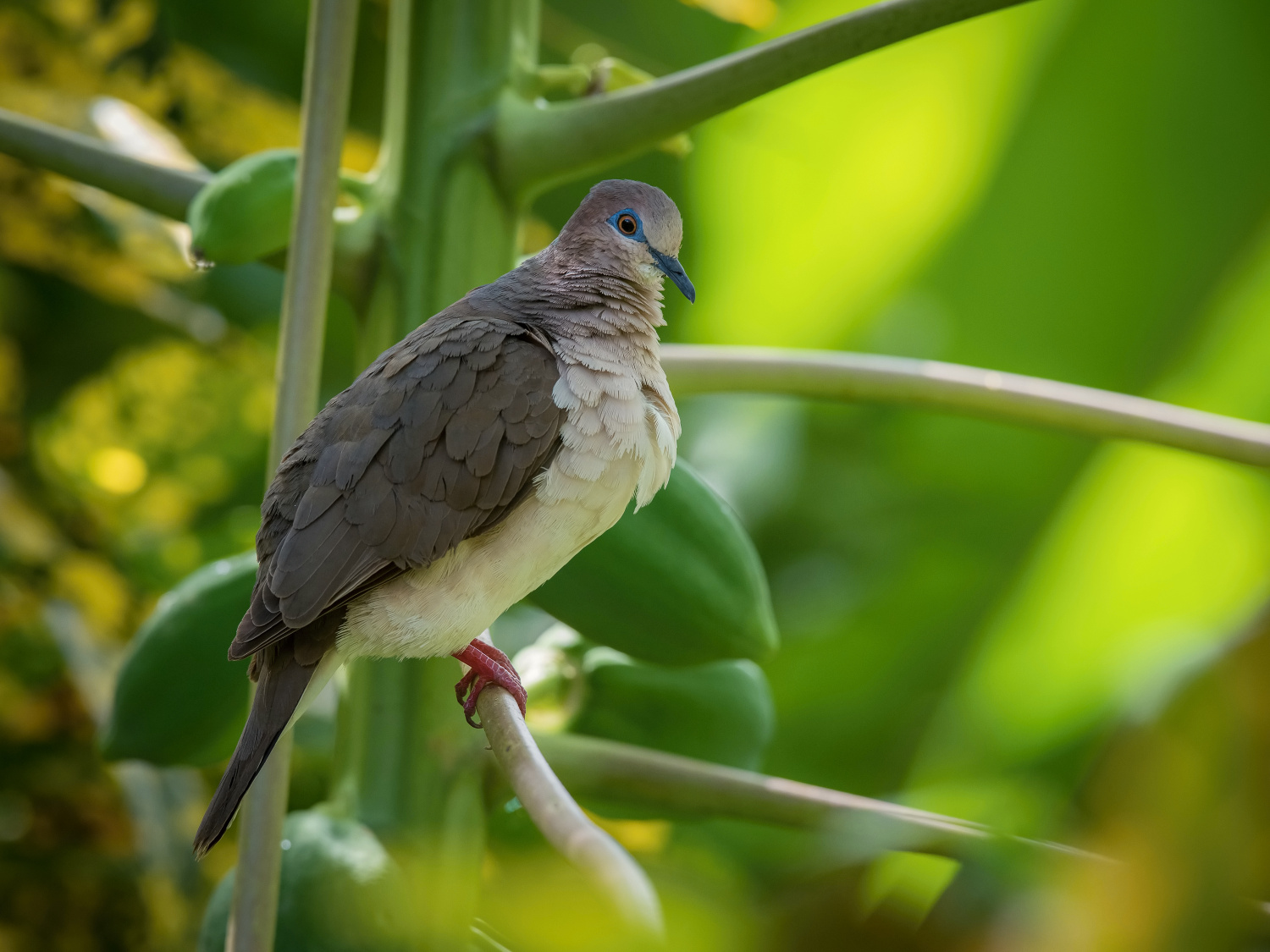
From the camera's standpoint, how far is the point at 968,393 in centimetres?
85

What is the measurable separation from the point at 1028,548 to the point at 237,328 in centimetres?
103

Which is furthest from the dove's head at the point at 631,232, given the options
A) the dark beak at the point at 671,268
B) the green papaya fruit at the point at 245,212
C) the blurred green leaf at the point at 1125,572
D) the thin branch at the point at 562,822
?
the blurred green leaf at the point at 1125,572

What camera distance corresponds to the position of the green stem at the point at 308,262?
72 centimetres

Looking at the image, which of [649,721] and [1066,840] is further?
[649,721]

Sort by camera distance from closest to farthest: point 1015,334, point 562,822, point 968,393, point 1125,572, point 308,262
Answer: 1. point 562,822
2. point 308,262
3. point 968,393
4. point 1125,572
5. point 1015,334

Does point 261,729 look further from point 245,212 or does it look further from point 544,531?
point 245,212

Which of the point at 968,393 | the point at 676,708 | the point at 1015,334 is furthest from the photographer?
the point at 1015,334

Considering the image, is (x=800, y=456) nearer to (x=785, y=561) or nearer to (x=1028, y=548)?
(x=785, y=561)

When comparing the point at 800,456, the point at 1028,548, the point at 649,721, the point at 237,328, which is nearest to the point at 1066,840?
the point at 649,721

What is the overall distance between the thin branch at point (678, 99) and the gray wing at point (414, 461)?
0.13 m

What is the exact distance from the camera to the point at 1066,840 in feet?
1.03

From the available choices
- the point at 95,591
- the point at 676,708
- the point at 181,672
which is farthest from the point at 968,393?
the point at 95,591

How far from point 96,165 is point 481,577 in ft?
1.39

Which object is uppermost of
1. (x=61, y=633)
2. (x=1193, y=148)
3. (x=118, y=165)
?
(x=1193, y=148)
